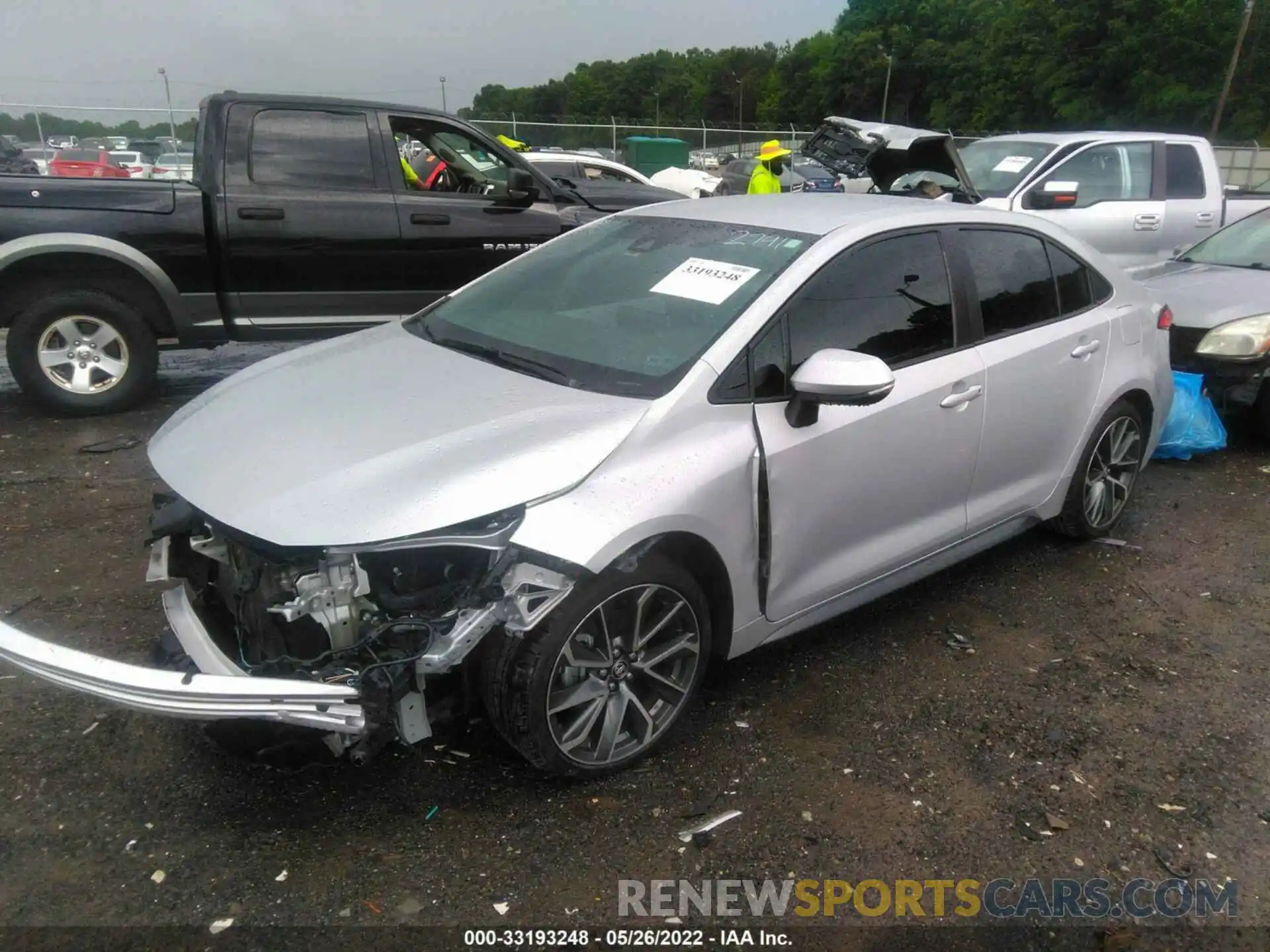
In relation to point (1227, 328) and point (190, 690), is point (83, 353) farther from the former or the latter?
point (1227, 328)

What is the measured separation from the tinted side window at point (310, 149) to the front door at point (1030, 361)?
4.24m

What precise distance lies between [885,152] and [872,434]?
4275 mm

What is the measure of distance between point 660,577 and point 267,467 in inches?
43.9

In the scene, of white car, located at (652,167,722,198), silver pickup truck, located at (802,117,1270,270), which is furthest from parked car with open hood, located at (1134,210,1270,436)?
white car, located at (652,167,722,198)

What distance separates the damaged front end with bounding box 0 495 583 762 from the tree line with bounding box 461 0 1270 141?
30099 millimetres

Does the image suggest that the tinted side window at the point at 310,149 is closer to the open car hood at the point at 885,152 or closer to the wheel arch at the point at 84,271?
the wheel arch at the point at 84,271

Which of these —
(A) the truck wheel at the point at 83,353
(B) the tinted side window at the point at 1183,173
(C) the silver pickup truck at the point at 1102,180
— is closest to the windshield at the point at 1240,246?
(C) the silver pickup truck at the point at 1102,180

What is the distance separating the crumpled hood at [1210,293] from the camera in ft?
19.4

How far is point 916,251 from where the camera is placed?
3.59 meters

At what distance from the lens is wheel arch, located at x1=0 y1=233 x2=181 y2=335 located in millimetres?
5645

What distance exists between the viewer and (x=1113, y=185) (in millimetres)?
8609

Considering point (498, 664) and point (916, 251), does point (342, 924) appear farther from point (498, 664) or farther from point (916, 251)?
point (916, 251)

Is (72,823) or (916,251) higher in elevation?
(916,251)

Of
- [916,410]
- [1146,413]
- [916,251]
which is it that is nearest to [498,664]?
[916,410]
